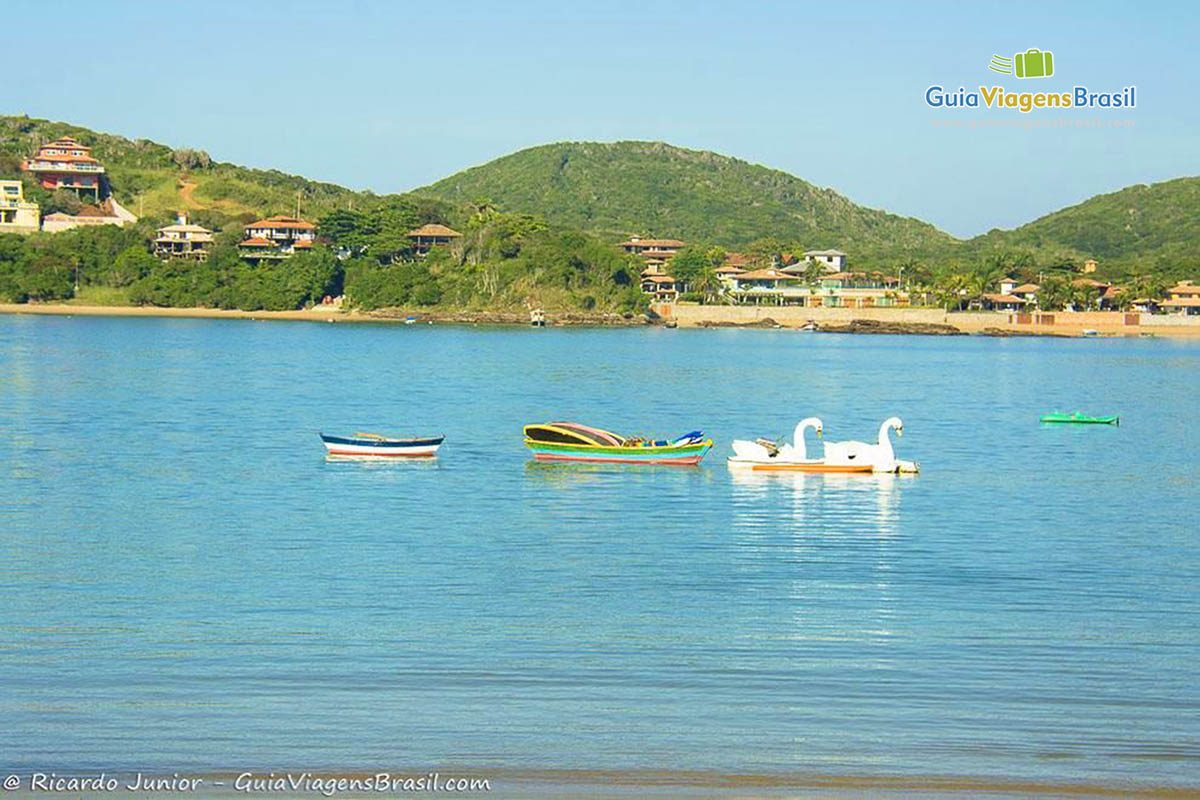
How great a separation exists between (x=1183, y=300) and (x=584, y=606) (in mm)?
122032

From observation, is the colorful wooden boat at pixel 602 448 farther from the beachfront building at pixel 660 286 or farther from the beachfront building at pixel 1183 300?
the beachfront building at pixel 660 286

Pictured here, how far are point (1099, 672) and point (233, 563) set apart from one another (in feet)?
32.4

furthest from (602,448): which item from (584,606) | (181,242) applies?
(181,242)

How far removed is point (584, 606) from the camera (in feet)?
47.3

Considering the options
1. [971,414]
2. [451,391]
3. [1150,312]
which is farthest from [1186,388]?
[1150,312]

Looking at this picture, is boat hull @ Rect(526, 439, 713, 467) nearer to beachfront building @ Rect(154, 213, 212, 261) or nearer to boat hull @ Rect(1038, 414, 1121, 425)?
boat hull @ Rect(1038, 414, 1121, 425)

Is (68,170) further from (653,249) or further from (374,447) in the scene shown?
(374,447)

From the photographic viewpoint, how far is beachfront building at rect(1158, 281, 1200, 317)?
405ft

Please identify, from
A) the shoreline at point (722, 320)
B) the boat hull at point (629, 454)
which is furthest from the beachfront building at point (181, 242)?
the boat hull at point (629, 454)

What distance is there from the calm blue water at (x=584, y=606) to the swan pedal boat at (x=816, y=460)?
55cm

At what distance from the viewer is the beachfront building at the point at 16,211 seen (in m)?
139

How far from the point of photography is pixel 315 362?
66.2 metres

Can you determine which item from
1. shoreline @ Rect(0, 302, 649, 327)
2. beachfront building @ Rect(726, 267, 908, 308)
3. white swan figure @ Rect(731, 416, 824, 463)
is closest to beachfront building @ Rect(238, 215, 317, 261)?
shoreline @ Rect(0, 302, 649, 327)

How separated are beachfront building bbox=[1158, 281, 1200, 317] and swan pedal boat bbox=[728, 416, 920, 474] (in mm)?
106872
